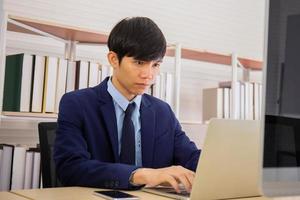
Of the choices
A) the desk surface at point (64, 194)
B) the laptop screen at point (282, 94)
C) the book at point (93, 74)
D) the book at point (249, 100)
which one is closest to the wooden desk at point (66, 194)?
the desk surface at point (64, 194)

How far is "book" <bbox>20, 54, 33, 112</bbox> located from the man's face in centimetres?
68

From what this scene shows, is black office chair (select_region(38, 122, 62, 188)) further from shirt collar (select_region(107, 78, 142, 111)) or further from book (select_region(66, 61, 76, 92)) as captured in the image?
book (select_region(66, 61, 76, 92))

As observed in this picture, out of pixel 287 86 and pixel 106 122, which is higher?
pixel 287 86

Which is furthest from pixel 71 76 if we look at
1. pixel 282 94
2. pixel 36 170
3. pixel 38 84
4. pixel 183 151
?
pixel 282 94

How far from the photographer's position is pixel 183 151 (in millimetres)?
1663

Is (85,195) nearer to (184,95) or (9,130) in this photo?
(9,130)

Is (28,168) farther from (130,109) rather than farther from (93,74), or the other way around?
(130,109)

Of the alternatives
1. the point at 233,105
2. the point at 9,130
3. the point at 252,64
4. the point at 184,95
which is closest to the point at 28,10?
the point at 9,130

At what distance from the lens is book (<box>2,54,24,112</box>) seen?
207 centimetres

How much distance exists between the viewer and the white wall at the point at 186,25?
2625 millimetres

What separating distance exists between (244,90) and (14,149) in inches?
68.4

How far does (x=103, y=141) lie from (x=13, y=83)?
31.5 inches

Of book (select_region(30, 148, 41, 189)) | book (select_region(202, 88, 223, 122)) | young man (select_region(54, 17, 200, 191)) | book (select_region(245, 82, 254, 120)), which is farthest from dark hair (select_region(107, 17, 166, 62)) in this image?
book (select_region(245, 82, 254, 120))

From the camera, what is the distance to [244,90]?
305 centimetres
